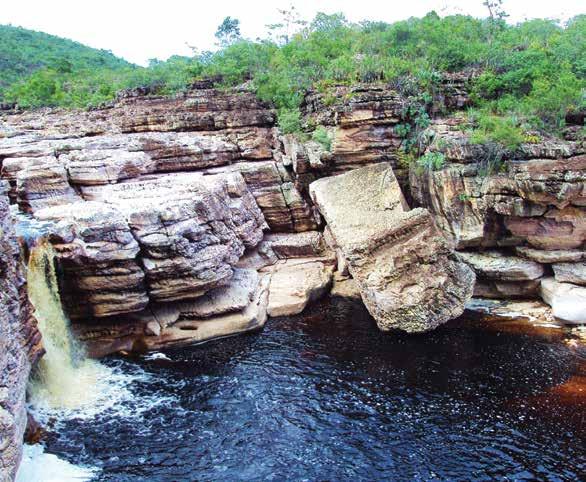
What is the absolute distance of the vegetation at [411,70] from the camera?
61.9 feet

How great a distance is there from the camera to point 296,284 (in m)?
18.8

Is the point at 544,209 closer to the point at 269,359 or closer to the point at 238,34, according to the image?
the point at 269,359

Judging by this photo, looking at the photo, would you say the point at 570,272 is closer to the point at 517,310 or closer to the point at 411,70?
the point at 517,310

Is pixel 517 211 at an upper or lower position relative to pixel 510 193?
lower

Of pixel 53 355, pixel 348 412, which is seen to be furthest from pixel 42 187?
pixel 348 412

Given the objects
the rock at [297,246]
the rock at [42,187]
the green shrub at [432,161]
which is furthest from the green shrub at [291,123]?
the rock at [42,187]

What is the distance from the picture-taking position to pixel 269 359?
14914mm

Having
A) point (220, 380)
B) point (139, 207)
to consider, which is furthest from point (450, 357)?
point (139, 207)

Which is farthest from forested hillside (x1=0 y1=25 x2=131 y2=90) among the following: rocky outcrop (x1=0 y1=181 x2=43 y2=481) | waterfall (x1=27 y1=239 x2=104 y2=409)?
rocky outcrop (x1=0 y1=181 x2=43 y2=481)

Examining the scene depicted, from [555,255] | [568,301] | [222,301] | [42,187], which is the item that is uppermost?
[42,187]

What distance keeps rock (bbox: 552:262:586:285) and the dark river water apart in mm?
2416

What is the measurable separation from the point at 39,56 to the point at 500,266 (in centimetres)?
4876

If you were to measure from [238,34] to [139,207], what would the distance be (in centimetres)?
3634

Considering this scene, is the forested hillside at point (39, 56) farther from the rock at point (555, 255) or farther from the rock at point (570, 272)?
the rock at point (570, 272)
